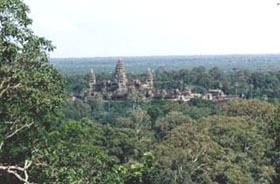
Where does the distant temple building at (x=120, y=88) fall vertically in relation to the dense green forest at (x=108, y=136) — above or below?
below

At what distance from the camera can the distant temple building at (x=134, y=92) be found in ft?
201

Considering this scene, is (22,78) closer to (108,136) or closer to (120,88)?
(108,136)

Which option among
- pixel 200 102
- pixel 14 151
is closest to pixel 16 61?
pixel 14 151

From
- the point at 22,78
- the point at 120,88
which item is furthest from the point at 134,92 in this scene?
the point at 22,78

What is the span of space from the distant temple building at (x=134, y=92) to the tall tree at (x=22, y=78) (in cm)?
5197

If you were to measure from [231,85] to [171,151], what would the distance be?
46.7m

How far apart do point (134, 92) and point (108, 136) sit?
31417 millimetres

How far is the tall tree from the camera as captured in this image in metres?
7.18

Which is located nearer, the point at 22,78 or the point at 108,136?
the point at 22,78

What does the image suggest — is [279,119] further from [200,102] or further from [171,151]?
[200,102]

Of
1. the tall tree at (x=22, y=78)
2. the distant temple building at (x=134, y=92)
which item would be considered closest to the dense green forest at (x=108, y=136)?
the tall tree at (x=22, y=78)

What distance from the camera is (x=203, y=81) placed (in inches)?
2955

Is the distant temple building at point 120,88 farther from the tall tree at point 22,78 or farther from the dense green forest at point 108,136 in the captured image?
the tall tree at point 22,78

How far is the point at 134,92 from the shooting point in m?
60.7
